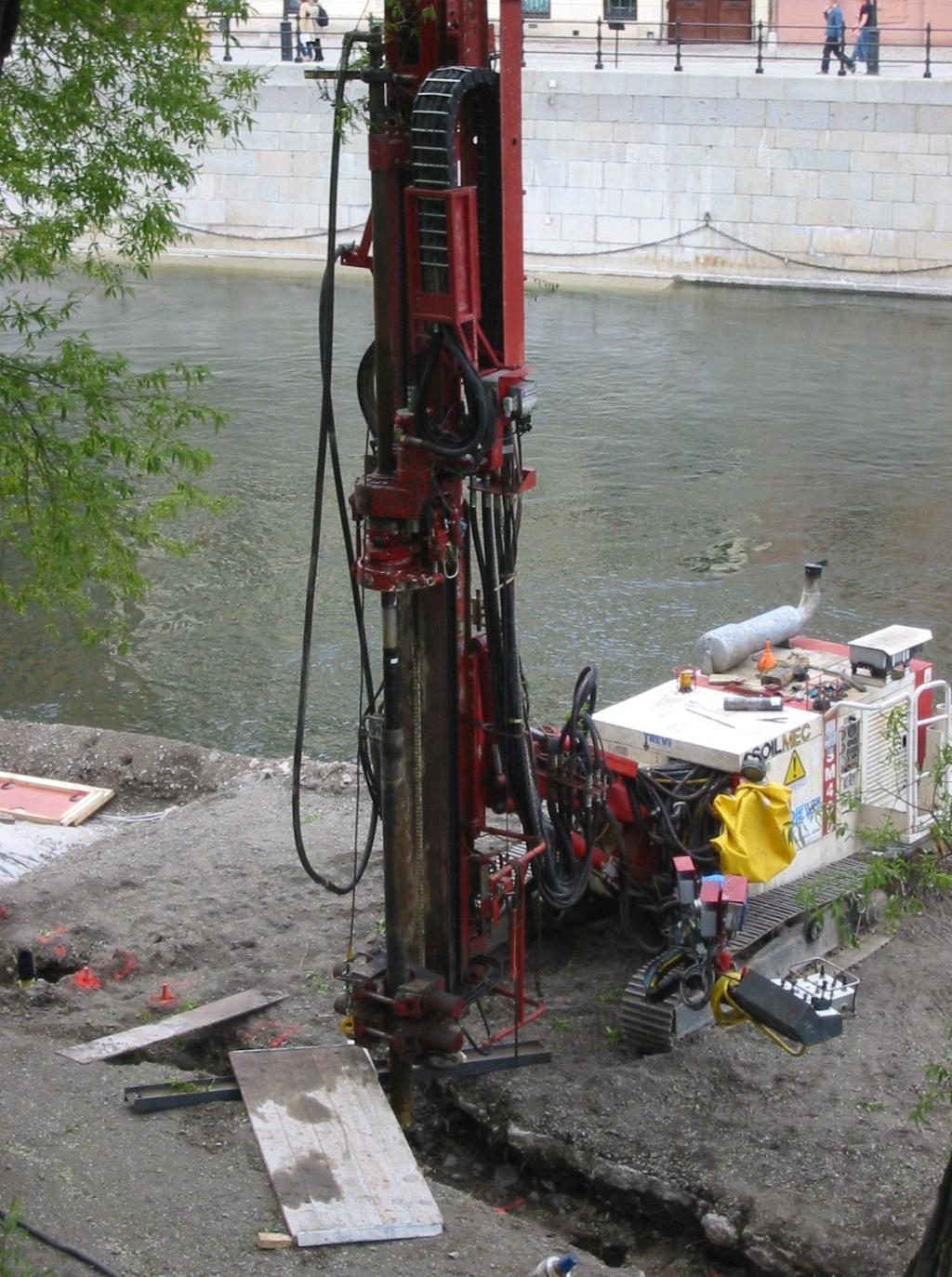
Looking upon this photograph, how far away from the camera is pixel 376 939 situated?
459 inches

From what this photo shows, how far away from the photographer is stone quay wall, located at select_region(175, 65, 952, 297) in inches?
1366

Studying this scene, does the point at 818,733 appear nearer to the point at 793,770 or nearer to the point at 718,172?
the point at 793,770

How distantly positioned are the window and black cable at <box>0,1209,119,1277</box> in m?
39.8

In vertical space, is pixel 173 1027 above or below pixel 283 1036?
above

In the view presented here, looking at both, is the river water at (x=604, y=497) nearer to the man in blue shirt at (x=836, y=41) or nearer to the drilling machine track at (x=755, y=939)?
the man in blue shirt at (x=836, y=41)

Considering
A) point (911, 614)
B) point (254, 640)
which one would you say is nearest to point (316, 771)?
point (254, 640)

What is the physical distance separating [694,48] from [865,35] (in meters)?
5.16

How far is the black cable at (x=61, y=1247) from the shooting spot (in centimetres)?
752

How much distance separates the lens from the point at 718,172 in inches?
1421

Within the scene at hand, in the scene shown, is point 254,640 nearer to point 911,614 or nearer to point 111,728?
point 111,728

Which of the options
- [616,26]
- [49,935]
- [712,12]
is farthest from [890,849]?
[712,12]

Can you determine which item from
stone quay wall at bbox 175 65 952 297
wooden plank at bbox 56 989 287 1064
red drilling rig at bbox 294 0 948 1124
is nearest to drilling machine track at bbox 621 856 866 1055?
red drilling rig at bbox 294 0 948 1124

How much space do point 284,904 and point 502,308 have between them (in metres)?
4.82

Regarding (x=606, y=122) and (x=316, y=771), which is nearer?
(x=316, y=771)
